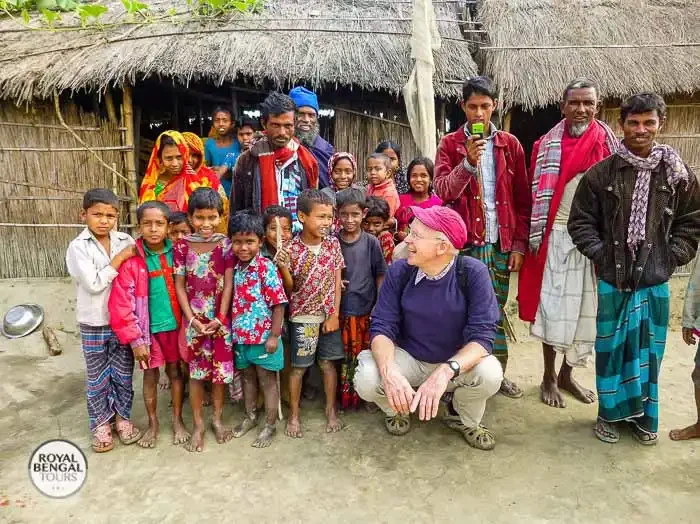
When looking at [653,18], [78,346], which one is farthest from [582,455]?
[653,18]

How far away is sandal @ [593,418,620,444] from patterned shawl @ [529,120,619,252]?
3.56 feet

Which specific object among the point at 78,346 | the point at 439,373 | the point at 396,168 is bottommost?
the point at 78,346

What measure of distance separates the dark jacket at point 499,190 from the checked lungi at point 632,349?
0.61m

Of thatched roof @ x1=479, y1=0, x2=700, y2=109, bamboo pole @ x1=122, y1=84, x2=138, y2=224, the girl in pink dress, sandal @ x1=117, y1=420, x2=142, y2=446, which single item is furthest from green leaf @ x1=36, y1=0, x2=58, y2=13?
sandal @ x1=117, y1=420, x2=142, y2=446

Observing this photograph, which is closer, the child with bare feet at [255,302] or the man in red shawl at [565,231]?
the child with bare feet at [255,302]

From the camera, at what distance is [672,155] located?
8.20 feet

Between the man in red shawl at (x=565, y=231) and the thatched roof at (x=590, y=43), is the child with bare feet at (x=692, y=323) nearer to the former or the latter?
the man in red shawl at (x=565, y=231)

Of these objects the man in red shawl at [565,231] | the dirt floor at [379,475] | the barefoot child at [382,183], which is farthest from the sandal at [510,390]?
the barefoot child at [382,183]

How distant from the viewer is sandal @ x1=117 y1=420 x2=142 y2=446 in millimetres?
2805

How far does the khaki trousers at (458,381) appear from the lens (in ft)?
8.23

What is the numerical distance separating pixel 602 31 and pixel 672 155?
168 inches

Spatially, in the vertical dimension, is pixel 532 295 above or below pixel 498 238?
below

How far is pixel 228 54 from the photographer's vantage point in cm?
531

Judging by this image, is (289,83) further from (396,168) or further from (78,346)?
(78,346)
